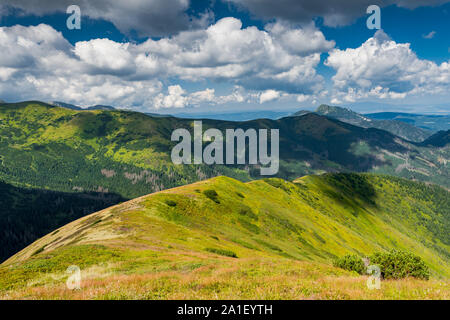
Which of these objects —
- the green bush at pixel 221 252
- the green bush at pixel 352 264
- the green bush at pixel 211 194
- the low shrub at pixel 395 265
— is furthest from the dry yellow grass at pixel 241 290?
the green bush at pixel 211 194

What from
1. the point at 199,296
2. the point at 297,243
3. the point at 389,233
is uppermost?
the point at 199,296

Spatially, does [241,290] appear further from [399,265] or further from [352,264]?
[399,265]

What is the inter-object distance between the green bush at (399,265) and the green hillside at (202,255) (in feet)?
26.8

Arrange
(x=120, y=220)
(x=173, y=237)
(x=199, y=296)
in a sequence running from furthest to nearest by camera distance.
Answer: (x=120, y=220)
(x=173, y=237)
(x=199, y=296)

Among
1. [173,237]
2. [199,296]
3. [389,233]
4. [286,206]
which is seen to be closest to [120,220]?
[173,237]

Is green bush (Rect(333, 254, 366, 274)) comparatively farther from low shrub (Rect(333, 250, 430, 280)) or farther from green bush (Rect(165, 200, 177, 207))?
green bush (Rect(165, 200, 177, 207))

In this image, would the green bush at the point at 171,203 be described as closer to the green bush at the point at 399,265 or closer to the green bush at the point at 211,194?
the green bush at the point at 211,194

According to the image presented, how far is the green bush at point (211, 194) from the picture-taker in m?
86.6

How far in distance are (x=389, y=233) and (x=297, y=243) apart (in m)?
143

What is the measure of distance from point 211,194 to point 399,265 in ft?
213

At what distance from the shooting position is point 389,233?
580ft

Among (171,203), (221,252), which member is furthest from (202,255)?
(171,203)

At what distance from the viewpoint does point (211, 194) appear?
296 ft
